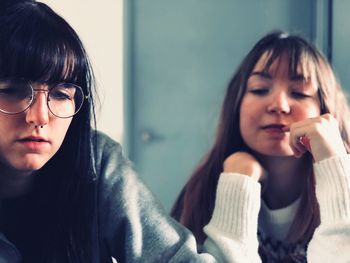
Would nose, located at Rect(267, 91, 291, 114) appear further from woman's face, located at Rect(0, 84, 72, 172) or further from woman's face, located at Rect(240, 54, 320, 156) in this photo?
woman's face, located at Rect(0, 84, 72, 172)

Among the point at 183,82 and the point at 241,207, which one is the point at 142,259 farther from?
the point at 183,82

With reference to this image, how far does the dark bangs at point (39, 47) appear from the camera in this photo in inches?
29.8

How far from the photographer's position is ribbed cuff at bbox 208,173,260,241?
0.99 meters

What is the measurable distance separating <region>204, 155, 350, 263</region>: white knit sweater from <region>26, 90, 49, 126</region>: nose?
16.5 inches

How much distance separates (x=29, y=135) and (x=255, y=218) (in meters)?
0.49

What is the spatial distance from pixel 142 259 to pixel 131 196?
4.6 inches

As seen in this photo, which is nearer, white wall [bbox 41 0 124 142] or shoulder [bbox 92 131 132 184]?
shoulder [bbox 92 131 132 184]

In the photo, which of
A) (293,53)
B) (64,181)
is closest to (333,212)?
(293,53)

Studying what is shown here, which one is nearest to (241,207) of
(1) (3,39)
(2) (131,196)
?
(2) (131,196)

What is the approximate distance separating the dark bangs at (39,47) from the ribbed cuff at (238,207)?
0.39m

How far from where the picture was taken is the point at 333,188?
0.96m

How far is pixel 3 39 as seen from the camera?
76 cm

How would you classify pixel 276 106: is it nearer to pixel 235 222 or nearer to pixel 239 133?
pixel 239 133

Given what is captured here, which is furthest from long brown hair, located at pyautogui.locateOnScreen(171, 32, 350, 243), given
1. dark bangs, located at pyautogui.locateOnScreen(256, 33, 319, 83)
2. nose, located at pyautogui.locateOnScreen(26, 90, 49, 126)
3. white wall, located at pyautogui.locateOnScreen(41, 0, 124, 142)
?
nose, located at pyautogui.locateOnScreen(26, 90, 49, 126)
